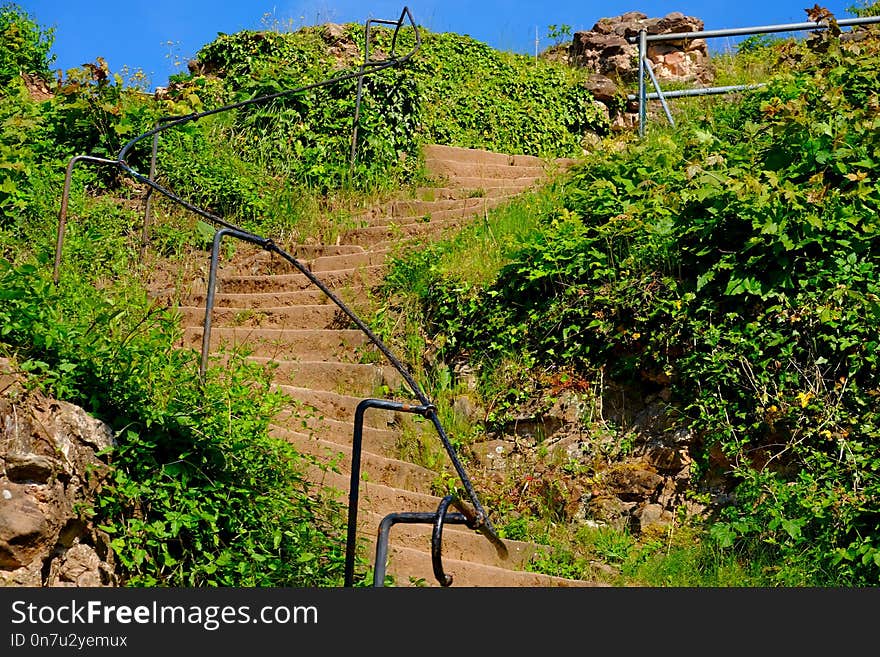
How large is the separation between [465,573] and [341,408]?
5.42 ft

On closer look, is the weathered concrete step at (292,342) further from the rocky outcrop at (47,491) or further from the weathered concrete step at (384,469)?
the rocky outcrop at (47,491)

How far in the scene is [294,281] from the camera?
27.5 ft

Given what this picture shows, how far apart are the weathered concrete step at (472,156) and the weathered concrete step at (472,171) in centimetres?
15

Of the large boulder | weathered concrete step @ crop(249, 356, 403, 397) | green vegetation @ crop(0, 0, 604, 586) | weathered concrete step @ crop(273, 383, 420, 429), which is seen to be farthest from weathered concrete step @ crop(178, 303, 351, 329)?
the large boulder

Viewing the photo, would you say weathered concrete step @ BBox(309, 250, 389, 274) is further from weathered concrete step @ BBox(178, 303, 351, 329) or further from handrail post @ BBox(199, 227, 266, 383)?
handrail post @ BBox(199, 227, 266, 383)

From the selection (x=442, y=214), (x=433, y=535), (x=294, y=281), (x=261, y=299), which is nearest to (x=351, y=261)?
(x=294, y=281)

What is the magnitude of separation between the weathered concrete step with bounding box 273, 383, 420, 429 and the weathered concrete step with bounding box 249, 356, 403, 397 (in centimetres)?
14

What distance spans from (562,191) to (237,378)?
3.74 meters

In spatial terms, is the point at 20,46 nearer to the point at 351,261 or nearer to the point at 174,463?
the point at 351,261

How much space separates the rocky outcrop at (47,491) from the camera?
4234 millimetres

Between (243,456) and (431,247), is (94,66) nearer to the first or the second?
(431,247)

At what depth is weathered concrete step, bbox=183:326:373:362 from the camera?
728cm

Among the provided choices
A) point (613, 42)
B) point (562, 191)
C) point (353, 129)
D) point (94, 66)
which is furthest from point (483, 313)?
point (613, 42)

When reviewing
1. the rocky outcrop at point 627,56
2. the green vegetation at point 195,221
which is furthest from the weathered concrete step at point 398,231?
the rocky outcrop at point 627,56
